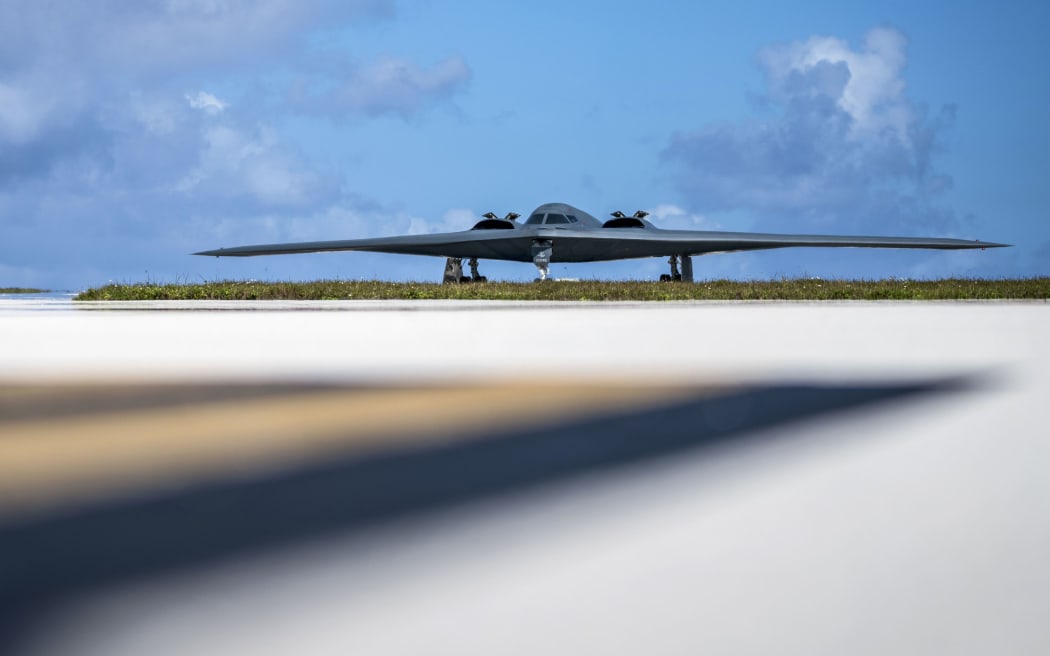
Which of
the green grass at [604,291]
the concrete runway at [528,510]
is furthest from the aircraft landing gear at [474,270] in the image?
the concrete runway at [528,510]

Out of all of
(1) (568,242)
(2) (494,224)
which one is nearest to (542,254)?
(1) (568,242)

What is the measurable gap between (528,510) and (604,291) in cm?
1838

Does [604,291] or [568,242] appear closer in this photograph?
[604,291]

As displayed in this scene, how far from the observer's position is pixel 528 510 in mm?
3031

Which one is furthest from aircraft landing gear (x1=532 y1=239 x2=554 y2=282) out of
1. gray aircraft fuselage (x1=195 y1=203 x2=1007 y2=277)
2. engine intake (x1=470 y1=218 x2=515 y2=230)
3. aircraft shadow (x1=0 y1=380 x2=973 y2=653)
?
aircraft shadow (x1=0 y1=380 x2=973 y2=653)

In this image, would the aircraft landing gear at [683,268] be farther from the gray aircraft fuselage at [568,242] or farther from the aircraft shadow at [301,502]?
the aircraft shadow at [301,502]

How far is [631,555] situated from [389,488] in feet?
3.72

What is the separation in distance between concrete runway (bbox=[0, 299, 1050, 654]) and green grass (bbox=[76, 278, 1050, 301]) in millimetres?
13623

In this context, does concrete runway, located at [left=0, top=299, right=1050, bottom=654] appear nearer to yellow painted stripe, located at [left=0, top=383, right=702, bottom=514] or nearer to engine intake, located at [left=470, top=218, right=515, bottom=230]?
yellow painted stripe, located at [left=0, top=383, right=702, bottom=514]

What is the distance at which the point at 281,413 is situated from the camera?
527 cm

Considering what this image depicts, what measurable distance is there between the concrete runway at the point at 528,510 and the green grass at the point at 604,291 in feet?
44.7

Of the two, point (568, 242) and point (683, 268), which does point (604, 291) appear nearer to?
point (568, 242)

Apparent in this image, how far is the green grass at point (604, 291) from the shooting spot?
20.7 metres

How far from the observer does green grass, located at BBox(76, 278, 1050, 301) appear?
2067cm
